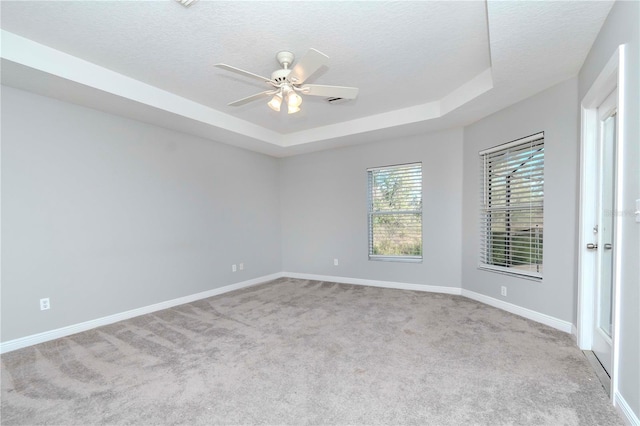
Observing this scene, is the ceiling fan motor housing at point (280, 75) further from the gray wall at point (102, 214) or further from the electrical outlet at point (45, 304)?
the electrical outlet at point (45, 304)

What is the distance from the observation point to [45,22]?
2.29 m

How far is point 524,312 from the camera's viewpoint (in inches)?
135

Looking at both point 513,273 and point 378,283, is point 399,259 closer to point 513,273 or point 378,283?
point 378,283

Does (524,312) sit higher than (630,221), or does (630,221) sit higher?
(630,221)

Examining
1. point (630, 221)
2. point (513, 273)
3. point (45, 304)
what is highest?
point (630, 221)

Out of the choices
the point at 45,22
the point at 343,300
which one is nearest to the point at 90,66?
the point at 45,22

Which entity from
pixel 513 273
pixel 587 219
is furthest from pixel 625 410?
pixel 513 273

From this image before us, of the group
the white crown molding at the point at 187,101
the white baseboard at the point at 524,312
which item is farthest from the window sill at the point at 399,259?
the white crown molding at the point at 187,101

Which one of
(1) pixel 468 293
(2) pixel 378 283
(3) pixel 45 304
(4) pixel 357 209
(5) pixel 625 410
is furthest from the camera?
(4) pixel 357 209

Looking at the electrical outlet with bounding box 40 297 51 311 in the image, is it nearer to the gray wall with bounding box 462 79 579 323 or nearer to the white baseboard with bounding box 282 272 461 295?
the white baseboard with bounding box 282 272 461 295

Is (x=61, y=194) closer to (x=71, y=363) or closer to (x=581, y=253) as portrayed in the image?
(x=71, y=363)

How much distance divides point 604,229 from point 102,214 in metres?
5.00

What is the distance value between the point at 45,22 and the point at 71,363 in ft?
9.02

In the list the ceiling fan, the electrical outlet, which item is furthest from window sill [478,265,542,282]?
the electrical outlet
